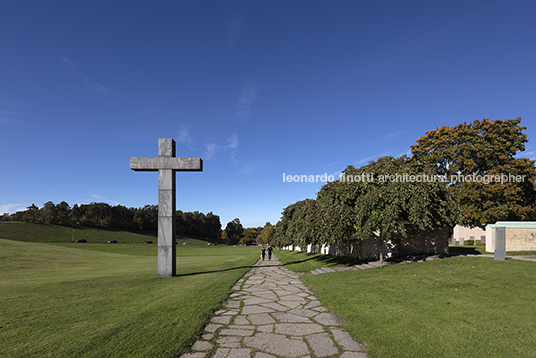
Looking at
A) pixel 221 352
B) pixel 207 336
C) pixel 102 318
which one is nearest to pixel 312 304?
pixel 207 336

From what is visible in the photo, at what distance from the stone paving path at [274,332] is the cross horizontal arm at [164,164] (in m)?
6.54

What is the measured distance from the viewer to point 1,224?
64438 millimetres

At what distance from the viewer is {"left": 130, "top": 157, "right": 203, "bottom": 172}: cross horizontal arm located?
1144 centimetres

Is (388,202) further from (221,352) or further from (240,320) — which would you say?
(221,352)

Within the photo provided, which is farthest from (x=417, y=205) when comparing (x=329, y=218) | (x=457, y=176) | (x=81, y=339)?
(x=457, y=176)

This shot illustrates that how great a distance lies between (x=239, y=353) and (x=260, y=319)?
64.7 inches

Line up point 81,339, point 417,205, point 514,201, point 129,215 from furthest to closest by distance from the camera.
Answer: point 129,215 < point 514,201 < point 417,205 < point 81,339

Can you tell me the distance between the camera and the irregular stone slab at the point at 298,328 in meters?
4.32

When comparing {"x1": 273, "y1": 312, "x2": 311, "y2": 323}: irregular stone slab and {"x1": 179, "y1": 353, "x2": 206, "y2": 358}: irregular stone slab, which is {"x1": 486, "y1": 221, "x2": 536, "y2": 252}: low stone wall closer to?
{"x1": 273, "y1": 312, "x2": 311, "y2": 323}: irregular stone slab

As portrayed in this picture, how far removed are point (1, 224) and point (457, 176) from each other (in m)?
95.9

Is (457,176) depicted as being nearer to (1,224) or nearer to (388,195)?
(388,195)

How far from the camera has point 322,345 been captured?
3777 millimetres

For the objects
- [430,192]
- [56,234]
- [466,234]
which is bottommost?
[56,234]

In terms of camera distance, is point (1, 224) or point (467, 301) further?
point (1, 224)
